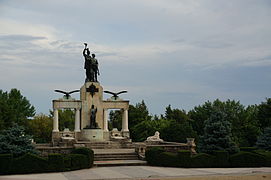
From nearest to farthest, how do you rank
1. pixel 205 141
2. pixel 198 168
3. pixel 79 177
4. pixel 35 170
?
1. pixel 79 177
2. pixel 35 170
3. pixel 198 168
4. pixel 205 141

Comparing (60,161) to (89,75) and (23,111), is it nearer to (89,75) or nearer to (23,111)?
(89,75)

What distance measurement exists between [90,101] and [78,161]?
16754 millimetres

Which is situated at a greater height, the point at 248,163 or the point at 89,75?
the point at 89,75

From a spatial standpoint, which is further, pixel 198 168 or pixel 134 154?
pixel 134 154

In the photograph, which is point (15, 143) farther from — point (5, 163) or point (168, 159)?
point (168, 159)

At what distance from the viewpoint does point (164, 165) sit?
951 inches

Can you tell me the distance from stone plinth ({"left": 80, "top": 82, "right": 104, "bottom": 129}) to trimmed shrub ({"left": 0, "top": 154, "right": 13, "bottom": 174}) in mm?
17866

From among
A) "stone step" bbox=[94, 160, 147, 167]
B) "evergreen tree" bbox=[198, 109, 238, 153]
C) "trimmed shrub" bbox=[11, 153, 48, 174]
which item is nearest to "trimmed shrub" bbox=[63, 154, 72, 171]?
"trimmed shrub" bbox=[11, 153, 48, 174]

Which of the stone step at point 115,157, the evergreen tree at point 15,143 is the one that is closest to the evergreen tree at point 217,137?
the stone step at point 115,157

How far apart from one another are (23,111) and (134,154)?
131 feet

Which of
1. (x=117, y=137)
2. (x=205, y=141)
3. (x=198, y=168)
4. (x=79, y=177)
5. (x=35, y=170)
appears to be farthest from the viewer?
(x=117, y=137)

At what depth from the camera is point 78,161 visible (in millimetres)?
22719

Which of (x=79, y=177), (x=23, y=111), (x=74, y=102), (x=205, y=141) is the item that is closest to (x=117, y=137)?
(x=74, y=102)

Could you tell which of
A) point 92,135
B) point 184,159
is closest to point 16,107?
point 92,135
